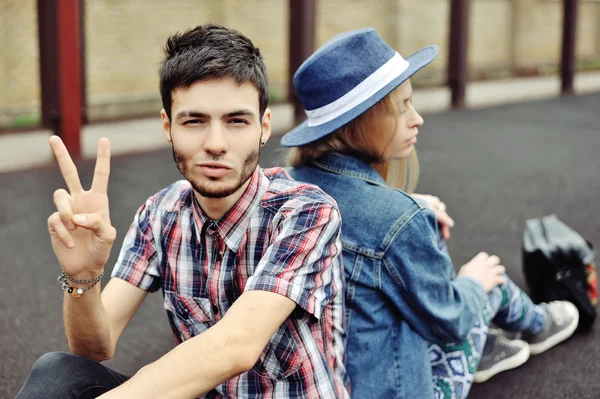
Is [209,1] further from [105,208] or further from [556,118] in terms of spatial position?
[105,208]

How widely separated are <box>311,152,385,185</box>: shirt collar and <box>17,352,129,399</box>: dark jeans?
33.3 inches

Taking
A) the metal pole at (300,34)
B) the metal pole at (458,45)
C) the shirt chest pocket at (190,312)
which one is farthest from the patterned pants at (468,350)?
the metal pole at (458,45)

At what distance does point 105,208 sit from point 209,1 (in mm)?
10448

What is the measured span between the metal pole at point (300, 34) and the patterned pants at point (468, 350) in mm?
6909

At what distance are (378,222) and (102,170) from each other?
77 cm

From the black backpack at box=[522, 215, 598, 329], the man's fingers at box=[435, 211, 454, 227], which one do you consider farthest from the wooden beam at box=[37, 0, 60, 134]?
the man's fingers at box=[435, 211, 454, 227]

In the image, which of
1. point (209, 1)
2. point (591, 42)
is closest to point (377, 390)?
point (209, 1)

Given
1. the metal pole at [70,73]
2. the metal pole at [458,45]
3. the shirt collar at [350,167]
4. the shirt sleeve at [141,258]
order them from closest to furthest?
1. the shirt sleeve at [141,258]
2. the shirt collar at [350,167]
3. the metal pole at [70,73]
4. the metal pole at [458,45]

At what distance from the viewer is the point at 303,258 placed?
1.94 m

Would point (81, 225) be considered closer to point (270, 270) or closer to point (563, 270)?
point (270, 270)

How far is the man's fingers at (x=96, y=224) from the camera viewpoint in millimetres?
1797

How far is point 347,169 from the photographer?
240 cm

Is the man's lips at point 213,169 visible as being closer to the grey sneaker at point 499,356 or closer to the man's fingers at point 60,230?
the man's fingers at point 60,230

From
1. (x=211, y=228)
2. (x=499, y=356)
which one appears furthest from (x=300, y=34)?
(x=211, y=228)
